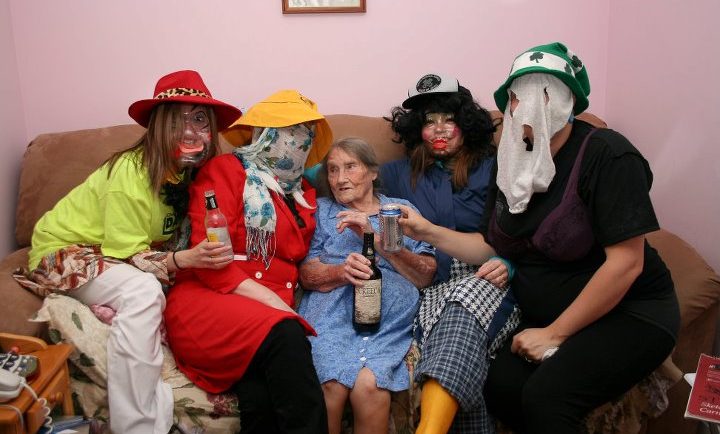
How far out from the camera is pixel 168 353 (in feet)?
5.58

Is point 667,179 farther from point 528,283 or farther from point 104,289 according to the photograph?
point 104,289

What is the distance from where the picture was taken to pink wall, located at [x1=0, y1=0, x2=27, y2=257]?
2227 millimetres

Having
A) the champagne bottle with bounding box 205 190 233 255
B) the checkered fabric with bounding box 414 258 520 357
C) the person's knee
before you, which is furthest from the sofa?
the champagne bottle with bounding box 205 190 233 255

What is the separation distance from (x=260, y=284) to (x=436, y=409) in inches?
26.7

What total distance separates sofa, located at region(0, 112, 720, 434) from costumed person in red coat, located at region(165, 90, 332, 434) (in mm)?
94

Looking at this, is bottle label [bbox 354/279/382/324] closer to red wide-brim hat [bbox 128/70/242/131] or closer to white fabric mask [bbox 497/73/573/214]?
white fabric mask [bbox 497/73/573/214]

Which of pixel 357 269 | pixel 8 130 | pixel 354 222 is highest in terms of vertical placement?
pixel 8 130

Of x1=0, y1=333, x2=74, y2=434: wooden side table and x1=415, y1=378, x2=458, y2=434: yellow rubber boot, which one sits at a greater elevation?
x1=0, y1=333, x2=74, y2=434: wooden side table

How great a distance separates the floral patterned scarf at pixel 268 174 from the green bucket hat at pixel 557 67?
2.36 ft

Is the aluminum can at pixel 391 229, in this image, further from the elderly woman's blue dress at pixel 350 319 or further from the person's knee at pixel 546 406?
the person's knee at pixel 546 406

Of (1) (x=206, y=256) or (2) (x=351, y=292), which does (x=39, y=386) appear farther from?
(2) (x=351, y=292)

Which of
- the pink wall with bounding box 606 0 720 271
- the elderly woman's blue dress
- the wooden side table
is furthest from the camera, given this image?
the pink wall with bounding box 606 0 720 271

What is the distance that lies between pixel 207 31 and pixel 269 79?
0.34 metres

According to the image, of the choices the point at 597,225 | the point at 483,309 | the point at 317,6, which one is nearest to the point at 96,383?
the point at 483,309
